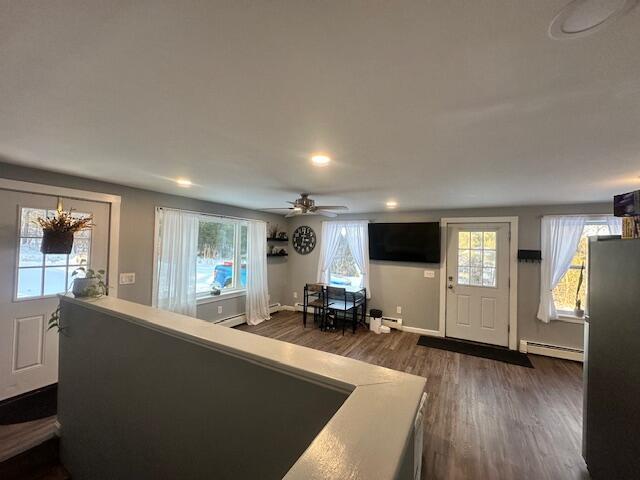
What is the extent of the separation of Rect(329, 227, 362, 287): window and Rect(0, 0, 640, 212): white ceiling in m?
3.31

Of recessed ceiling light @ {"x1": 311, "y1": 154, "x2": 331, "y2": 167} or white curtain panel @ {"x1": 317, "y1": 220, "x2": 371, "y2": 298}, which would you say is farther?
white curtain panel @ {"x1": 317, "y1": 220, "x2": 371, "y2": 298}

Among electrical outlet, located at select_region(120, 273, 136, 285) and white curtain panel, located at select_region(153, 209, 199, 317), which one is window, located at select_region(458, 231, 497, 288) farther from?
electrical outlet, located at select_region(120, 273, 136, 285)

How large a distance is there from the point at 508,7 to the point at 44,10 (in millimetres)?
1355

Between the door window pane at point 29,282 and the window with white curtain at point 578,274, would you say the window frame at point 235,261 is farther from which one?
the window with white curtain at point 578,274

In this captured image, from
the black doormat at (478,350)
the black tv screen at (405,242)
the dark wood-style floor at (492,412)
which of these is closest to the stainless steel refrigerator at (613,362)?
the dark wood-style floor at (492,412)

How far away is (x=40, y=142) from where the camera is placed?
1839 millimetres

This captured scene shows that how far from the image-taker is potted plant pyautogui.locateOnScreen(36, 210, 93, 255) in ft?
7.93

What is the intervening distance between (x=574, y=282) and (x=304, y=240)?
15.1 ft

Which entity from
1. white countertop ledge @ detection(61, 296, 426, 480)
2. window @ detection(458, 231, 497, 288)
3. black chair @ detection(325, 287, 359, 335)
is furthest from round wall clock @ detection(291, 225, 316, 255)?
white countertop ledge @ detection(61, 296, 426, 480)

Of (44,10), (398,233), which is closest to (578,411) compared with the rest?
(398,233)

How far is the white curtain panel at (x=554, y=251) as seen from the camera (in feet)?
12.0

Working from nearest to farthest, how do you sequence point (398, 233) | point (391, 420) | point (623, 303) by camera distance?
point (391, 420) < point (623, 303) < point (398, 233)

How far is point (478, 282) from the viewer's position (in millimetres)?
4281

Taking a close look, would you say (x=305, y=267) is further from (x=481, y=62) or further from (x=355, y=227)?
(x=481, y=62)
